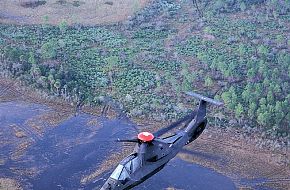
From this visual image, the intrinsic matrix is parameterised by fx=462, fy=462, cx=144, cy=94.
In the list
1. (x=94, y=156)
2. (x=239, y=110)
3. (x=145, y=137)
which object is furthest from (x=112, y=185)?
(x=239, y=110)

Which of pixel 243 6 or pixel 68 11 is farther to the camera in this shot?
pixel 243 6

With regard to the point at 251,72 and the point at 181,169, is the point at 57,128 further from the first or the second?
the point at 251,72

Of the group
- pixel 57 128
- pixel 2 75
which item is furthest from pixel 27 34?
pixel 57 128

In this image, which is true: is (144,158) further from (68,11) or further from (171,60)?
(68,11)

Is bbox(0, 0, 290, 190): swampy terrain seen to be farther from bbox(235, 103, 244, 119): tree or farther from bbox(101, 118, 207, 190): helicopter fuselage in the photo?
bbox(101, 118, 207, 190): helicopter fuselage

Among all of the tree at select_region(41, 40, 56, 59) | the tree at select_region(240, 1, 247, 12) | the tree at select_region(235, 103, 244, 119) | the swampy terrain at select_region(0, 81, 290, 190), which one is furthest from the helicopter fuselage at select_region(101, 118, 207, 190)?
the tree at select_region(240, 1, 247, 12)
